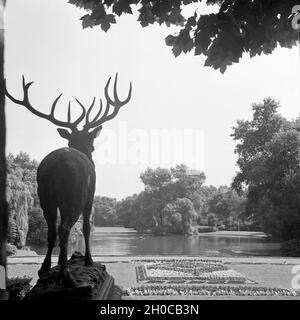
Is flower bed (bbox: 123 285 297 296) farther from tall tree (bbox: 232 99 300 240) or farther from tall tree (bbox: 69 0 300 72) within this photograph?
tall tree (bbox: 232 99 300 240)

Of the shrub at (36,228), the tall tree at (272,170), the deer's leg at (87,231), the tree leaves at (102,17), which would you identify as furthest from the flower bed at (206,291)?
the shrub at (36,228)

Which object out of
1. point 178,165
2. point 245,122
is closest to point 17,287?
point 245,122

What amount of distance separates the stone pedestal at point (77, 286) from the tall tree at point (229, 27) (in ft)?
7.23

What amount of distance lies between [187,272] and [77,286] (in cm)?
1207

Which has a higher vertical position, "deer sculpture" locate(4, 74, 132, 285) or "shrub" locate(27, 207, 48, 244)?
Answer: "deer sculpture" locate(4, 74, 132, 285)

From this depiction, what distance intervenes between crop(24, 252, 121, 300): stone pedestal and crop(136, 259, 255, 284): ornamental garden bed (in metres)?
8.59

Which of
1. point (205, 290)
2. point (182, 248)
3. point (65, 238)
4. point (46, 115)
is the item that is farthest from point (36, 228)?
point (65, 238)

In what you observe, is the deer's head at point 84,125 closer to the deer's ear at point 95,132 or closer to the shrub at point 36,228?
the deer's ear at point 95,132

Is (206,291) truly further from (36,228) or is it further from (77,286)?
(36,228)

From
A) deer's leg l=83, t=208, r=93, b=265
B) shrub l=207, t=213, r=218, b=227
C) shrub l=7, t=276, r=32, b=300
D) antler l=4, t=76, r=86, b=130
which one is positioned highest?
antler l=4, t=76, r=86, b=130

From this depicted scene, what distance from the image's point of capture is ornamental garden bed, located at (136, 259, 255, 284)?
12961 millimetres

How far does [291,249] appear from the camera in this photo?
26.0m

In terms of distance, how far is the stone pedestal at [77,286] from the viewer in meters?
3.44

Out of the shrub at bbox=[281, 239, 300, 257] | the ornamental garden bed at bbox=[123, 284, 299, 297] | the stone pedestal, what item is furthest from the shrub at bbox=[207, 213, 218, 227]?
the stone pedestal
